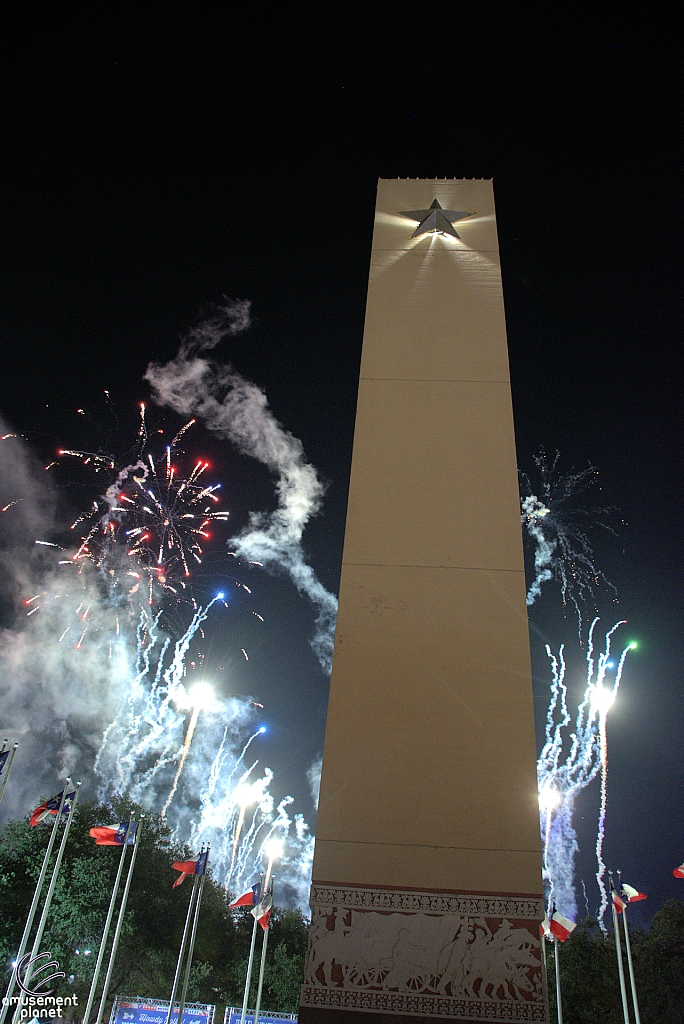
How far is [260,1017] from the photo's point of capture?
20297 millimetres

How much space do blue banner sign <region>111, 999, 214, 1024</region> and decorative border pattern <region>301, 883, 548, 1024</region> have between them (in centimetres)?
2148

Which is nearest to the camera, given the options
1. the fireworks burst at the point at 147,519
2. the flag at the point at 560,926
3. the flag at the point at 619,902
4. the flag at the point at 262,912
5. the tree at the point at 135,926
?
the flag at the point at 560,926

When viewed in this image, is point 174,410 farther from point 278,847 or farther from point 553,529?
point 278,847

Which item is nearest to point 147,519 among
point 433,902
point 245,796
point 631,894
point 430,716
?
point 631,894

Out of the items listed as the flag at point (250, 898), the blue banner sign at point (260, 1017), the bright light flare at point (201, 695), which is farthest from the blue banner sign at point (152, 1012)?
the bright light flare at point (201, 695)

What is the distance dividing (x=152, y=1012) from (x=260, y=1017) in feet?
11.4

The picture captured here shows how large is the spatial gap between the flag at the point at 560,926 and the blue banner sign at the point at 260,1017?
39.4ft

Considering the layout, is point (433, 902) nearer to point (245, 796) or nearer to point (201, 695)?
point (201, 695)

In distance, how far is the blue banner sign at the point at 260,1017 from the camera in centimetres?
2017

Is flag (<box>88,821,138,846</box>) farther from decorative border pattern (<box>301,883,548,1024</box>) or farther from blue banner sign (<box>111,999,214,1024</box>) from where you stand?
decorative border pattern (<box>301,883,548,1024</box>)

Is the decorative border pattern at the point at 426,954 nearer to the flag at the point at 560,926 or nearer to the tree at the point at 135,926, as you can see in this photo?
the flag at the point at 560,926

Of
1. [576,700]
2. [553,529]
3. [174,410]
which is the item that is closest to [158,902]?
[553,529]

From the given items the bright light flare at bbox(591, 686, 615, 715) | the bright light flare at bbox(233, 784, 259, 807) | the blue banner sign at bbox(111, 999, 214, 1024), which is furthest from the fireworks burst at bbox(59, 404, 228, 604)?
the bright light flare at bbox(591, 686, 615, 715)

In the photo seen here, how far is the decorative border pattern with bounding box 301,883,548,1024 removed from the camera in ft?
11.0
